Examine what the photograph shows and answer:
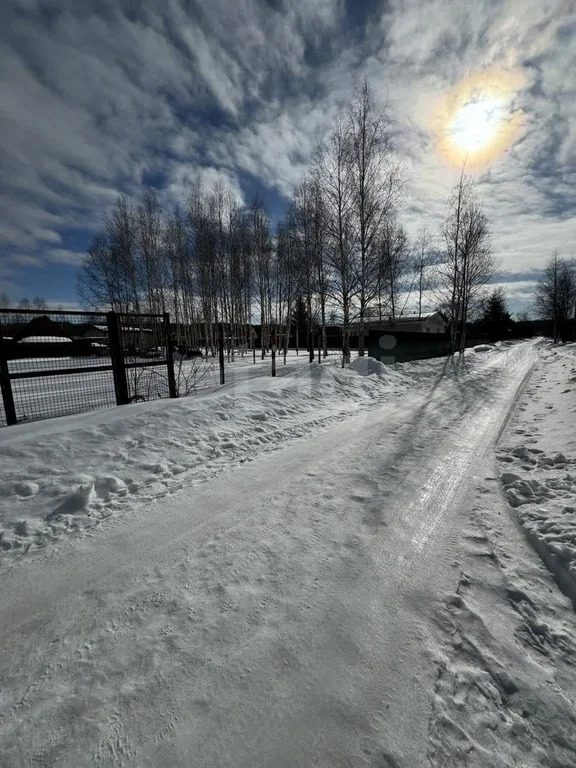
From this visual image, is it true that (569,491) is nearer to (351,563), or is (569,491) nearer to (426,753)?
(351,563)

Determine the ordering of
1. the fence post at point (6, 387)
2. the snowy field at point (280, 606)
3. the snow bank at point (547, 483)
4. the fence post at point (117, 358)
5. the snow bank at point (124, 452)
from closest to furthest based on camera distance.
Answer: the snowy field at point (280, 606)
the snow bank at point (547, 483)
the snow bank at point (124, 452)
the fence post at point (6, 387)
the fence post at point (117, 358)

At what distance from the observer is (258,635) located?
1768mm

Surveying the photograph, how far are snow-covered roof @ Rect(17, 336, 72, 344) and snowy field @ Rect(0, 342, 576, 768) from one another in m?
1.85

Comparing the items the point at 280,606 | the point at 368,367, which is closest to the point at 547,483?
the point at 280,606

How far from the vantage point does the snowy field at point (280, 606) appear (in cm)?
133

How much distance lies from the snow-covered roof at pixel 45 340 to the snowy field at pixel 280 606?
1853 millimetres

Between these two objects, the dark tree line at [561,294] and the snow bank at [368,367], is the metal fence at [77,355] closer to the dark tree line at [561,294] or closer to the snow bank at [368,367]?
the snow bank at [368,367]

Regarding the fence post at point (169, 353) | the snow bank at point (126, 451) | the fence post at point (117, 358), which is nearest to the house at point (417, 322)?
the fence post at point (169, 353)

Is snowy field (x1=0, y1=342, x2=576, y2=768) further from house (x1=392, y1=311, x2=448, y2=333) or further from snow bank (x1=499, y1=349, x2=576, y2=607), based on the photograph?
house (x1=392, y1=311, x2=448, y2=333)

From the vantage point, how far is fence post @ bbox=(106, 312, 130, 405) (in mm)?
5953

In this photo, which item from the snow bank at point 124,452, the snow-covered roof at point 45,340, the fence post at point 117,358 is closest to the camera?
Answer: the snow bank at point 124,452

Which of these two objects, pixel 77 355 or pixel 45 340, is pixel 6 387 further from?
pixel 77 355

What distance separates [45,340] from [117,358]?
110cm

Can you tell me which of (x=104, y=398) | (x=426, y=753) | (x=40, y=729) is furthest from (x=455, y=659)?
(x=104, y=398)
